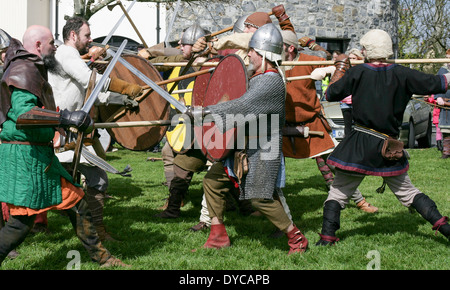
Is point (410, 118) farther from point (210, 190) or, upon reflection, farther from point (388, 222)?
point (210, 190)

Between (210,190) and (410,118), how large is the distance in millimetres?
7744

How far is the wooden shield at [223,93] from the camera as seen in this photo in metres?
3.73

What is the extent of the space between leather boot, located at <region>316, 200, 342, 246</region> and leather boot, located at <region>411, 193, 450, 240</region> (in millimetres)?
547

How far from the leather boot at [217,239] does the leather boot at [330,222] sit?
686 millimetres

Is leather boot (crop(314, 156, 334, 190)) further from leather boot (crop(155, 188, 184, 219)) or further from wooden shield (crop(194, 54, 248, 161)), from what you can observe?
wooden shield (crop(194, 54, 248, 161))

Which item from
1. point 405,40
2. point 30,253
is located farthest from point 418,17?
point 30,253

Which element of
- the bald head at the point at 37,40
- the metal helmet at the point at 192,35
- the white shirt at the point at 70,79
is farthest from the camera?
the metal helmet at the point at 192,35

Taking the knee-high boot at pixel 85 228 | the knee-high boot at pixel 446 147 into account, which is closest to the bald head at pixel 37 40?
the knee-high boot at pixel 85 228

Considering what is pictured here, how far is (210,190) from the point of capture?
13.5 feet

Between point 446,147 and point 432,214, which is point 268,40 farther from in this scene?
point 446,147

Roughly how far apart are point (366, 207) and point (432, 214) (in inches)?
59.3

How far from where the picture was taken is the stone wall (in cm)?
1422

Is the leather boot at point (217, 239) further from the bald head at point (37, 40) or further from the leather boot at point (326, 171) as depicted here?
the leather boot at point (326, 171)

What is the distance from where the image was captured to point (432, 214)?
388cm
